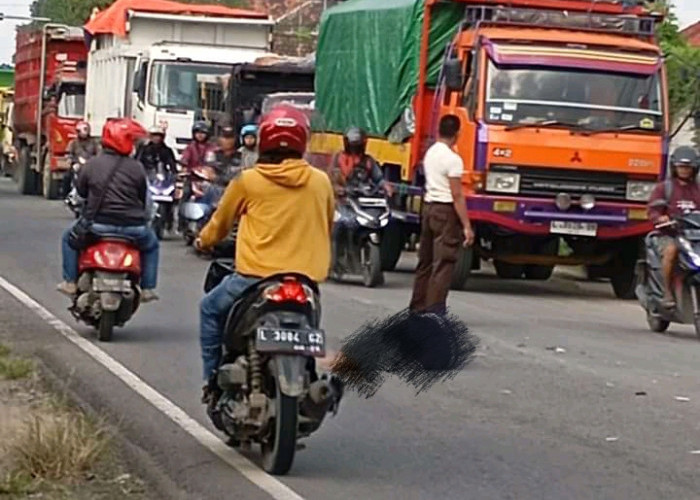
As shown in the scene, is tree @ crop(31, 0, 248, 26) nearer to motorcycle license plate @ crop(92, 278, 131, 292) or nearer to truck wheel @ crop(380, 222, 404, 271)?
truck wheel @ crop(380, 222, 404, 271)

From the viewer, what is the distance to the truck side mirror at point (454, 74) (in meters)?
19.9

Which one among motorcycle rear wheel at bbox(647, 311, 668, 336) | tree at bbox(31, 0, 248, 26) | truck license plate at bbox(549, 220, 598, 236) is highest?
tree at bbox(31, 0, 248, 26)

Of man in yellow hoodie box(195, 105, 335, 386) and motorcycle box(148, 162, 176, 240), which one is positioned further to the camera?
motorcycle box(148, 162, 176, 240)

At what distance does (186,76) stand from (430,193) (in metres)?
15.9

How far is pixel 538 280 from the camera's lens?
2350 cm

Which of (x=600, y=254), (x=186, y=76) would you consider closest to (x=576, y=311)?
(x=600, y=254)

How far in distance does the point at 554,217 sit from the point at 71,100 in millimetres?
20881

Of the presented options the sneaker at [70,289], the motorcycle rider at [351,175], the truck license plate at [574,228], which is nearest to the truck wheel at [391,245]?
the motorcycle rider at [351,175]

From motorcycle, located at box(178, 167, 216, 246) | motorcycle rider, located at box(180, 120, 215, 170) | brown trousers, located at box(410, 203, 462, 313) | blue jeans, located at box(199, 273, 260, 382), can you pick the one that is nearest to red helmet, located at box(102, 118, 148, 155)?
brown trousers, located at box(410, 203, 462, 313)

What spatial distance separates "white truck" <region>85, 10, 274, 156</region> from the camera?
29781 millimetres

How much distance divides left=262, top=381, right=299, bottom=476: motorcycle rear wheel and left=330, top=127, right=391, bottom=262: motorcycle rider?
1143 cm

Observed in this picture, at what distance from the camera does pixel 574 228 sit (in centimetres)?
1986

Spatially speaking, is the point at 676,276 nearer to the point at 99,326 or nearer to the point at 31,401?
the point at 99,326

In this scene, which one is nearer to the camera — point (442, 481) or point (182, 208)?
point (442, 481)
